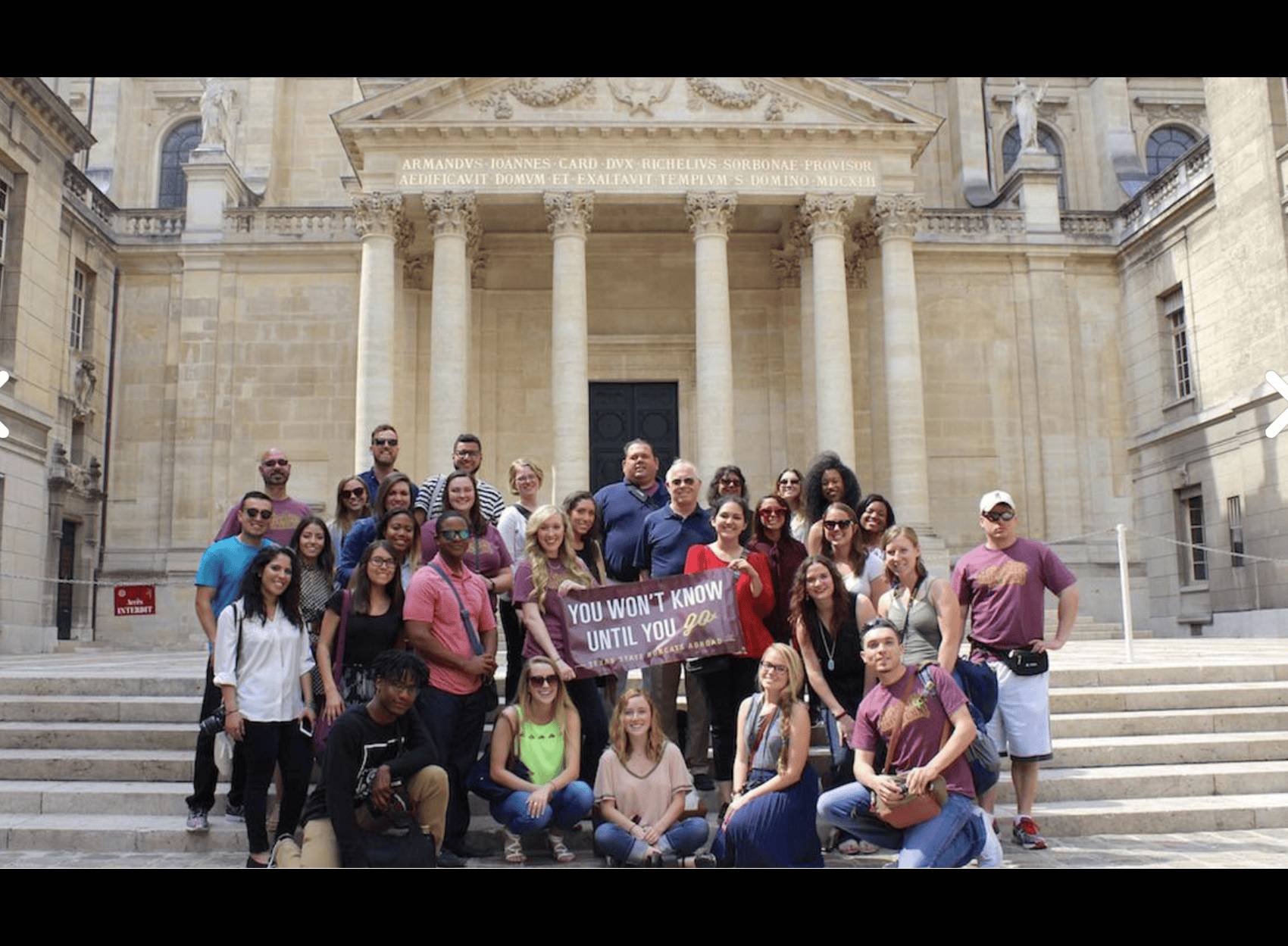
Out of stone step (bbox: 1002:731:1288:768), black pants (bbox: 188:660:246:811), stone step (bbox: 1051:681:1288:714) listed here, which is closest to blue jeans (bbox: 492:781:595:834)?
black pants (bbox: 188:660:246:811)

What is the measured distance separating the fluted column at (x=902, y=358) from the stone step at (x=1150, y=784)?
14782mm

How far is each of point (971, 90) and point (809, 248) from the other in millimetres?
13164

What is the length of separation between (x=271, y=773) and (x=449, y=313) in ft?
57.8

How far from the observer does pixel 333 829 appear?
22.2 ft

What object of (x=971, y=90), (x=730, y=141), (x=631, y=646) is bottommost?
(x=631, y=646)

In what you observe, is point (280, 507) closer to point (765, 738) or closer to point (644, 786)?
point (644, 786)

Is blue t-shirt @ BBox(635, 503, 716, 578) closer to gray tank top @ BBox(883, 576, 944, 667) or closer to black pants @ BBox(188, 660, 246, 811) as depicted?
Result: gray tank top @ BBox(883, 576, 944, 667)

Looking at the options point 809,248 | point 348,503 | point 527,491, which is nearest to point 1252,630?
point 809,248

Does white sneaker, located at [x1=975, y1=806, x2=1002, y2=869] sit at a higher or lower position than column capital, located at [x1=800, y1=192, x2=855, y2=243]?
lower

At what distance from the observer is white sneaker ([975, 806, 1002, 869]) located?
21.7ft

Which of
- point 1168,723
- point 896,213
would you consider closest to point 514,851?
point 1168,723

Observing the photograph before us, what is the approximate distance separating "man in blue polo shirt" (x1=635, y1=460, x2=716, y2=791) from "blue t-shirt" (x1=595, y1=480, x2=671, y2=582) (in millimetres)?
240

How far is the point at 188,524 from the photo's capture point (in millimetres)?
27000

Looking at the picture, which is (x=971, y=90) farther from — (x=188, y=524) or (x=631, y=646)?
(x=631, y=646)
